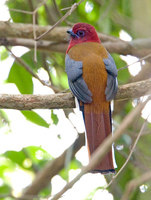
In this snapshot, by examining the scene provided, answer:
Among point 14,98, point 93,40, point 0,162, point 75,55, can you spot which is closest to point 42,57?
point 93,40

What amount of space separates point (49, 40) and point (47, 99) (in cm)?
163

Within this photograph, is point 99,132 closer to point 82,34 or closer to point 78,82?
point 78,82

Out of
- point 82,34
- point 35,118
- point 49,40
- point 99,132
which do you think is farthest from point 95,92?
point 49,40

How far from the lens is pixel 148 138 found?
3898 millimetres

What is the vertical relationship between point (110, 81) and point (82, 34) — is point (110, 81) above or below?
below

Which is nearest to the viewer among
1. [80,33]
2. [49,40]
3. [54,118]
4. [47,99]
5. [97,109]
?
[47,99]

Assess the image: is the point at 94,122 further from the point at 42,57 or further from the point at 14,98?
the point at 42,57

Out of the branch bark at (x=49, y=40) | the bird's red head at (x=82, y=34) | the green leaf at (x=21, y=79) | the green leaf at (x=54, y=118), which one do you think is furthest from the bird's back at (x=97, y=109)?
the branch bark at (x=49, y=40)

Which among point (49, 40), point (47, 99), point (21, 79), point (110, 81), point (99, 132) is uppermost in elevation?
point (49, 40)

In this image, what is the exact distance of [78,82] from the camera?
3160 mm

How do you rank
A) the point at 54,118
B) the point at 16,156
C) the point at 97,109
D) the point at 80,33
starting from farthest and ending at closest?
the point at 80,33 < the point at 16,156 < the point at 54,118 < the point at 97,109

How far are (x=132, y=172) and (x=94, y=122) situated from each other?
0.85 metres

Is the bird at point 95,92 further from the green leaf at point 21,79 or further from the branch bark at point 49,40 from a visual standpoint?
the branch bark at point 49,40

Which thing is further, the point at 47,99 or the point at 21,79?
the point at 21,79
